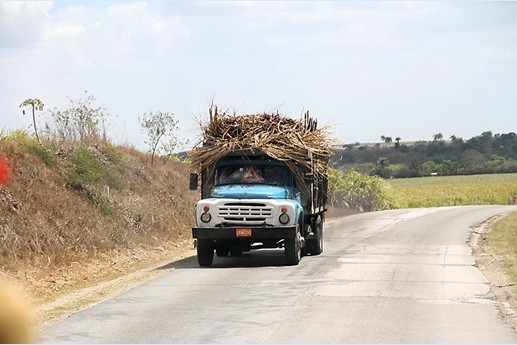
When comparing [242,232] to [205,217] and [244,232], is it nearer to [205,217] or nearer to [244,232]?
[244,232]

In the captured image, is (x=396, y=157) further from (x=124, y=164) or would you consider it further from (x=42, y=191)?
(x=42, y=191)

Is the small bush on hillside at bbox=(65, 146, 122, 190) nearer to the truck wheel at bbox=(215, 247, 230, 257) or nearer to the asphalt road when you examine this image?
the truck wheel at bbox=(215, 247, 230, 257)

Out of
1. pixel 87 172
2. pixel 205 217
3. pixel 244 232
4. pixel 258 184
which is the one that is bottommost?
pixel 244 232

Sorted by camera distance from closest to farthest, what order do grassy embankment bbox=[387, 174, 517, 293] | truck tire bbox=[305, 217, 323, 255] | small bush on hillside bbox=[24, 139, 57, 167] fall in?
truck tire bbox=[305, 217, 323, 255]
small bush on hillside bbox=[24, 139, 57, 167]
grassy embankment bbox=[387, 174, 517, 293]

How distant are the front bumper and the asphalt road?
715 mm

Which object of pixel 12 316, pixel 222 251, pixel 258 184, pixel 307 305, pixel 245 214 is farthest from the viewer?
pixel 222 251

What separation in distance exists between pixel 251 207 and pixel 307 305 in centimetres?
671

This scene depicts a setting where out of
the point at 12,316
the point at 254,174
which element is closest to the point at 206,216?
the point at 254,174

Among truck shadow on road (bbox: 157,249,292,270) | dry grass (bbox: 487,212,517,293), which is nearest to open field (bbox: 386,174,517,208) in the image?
dry grass (bbox: 487,212,517,293)

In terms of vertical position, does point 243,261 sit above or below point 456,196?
below

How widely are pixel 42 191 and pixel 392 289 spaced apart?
39.8 ft

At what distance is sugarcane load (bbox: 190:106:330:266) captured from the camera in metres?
19.2

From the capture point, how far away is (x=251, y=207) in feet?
63.2

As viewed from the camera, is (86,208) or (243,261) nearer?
(243,261)
